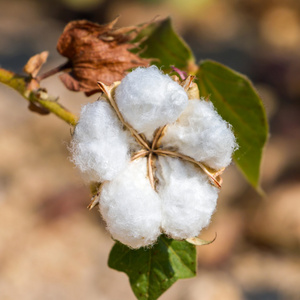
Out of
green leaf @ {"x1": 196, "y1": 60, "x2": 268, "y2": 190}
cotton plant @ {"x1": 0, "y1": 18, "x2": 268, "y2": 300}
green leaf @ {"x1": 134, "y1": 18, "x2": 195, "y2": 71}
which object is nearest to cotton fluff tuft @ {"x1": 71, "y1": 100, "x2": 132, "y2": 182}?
cotton plant @ {"x1": 0, "y1": 18, "x2": 268, "y2": 300}

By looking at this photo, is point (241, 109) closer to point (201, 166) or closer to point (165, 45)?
point (165, 45)

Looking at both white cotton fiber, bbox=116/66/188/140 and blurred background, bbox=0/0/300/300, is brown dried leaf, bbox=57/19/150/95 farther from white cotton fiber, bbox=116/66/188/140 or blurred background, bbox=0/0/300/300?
blurred background, bbox=0/0/300/300

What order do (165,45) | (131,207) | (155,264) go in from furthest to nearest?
(165,45)
(155,264)
(131,207)

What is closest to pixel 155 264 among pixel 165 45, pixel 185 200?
pixel 185 200

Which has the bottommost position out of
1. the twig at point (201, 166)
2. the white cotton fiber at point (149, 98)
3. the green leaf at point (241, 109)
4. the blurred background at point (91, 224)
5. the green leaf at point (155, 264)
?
the blurred background at point (91, 224)

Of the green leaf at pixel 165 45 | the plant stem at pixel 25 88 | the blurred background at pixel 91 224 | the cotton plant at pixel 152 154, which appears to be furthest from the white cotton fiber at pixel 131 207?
the blurred background at pixel 91 224

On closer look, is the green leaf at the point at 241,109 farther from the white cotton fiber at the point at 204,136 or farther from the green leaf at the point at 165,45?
the white cotton fiber at the point at 204,136

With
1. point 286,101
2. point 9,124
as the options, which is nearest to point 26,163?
point 9,124

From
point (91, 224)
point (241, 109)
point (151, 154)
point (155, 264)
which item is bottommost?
point (91, 224)
